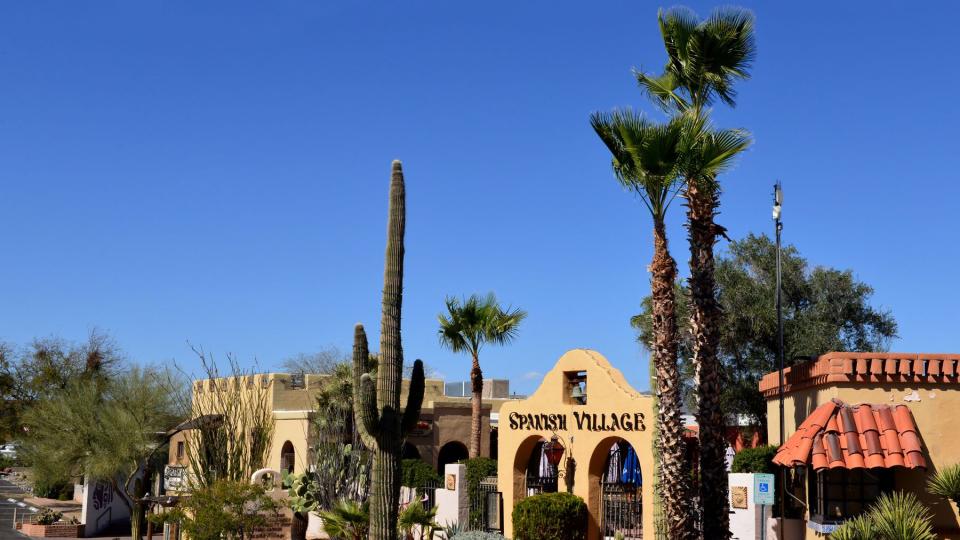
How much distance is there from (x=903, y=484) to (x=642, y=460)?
5.65 metres

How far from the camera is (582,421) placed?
23703 mm

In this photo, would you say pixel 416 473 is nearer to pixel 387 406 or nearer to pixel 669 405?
pixel 669 405

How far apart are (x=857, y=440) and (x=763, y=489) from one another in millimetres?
2585

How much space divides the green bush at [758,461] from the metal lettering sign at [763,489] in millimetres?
5944

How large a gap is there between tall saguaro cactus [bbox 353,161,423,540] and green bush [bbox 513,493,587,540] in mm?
8110

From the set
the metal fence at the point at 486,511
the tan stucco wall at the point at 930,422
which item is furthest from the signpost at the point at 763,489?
the metal fence at the point at 486,511

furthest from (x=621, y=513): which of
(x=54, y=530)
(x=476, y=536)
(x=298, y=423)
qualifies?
(x=54, y=530)

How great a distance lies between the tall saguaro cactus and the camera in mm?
14727

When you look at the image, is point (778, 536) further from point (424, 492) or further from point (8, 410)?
point (8, 410)

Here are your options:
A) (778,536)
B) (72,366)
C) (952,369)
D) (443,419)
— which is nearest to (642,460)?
(778,536)

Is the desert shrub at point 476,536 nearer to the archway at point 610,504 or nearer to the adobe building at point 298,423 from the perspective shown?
the archway at point 610,504

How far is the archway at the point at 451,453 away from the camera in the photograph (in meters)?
37.7

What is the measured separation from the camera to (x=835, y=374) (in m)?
18.4

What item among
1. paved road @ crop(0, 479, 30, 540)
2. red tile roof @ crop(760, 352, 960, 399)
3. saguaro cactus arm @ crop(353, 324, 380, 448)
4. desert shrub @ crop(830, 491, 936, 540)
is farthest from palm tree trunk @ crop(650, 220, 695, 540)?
paved road @ crop(0, 479, 30, 540)
